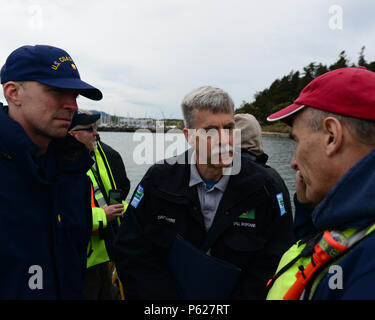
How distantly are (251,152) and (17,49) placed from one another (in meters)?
3.06

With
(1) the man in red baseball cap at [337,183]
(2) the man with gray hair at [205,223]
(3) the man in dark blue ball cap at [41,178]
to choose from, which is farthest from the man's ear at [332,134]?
(3) the man in dark blue ball cap at [41,178]

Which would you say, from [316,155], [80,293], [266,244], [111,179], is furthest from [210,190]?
[111,179]

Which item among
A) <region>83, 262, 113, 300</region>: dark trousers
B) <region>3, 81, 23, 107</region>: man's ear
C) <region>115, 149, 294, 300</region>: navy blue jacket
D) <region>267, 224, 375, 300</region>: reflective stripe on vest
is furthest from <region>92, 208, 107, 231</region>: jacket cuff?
<region>267, 224, 375, 300</region>: reflective stripe on vest

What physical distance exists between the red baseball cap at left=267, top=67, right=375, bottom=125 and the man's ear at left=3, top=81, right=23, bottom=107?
1.88 metres

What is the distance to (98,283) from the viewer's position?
10.7 ft

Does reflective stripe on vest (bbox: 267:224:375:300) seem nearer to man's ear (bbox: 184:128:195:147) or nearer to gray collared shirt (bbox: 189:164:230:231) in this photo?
gray collared shirt (bbox: 189:164:230:231)

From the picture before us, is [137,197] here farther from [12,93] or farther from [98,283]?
[98,283]

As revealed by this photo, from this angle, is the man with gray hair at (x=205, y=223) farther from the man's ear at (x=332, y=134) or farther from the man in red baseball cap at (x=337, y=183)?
the man's ear at (x=332, y=134)

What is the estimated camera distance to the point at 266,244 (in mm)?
2131

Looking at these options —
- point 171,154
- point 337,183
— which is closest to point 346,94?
point 337,183

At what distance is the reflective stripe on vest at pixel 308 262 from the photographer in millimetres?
1105

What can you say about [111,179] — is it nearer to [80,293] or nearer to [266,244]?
[80,293]
